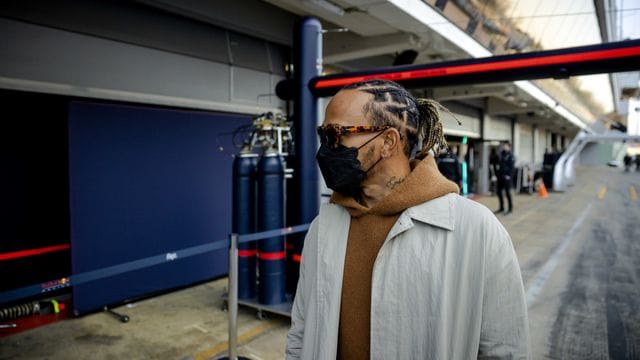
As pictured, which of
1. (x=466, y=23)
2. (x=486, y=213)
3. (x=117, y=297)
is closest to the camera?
(x=486, y=213)

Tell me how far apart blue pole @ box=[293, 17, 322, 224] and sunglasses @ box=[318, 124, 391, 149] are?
314cm

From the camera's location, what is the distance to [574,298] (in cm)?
558

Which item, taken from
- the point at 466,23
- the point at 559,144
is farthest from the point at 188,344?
the point at 559,144

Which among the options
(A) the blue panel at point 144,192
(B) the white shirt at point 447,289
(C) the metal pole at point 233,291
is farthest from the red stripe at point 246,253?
(B) the white shirt at point 447,289

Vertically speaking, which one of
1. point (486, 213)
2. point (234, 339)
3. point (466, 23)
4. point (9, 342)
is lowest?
point (9, 342)

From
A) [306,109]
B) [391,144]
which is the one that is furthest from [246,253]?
[391,144]

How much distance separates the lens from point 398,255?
1439mm

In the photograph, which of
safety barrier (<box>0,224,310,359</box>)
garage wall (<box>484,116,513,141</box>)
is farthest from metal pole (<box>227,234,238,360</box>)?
garage wall (<box>484,116,513,141</box>)

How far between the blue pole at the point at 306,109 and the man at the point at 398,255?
317 centimetres

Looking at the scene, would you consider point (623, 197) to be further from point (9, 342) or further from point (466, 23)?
point (9, 342)

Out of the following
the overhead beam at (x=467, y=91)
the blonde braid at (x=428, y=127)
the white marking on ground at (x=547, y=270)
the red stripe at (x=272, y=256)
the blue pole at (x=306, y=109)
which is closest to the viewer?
the blonde braid at (x=428, y=127)

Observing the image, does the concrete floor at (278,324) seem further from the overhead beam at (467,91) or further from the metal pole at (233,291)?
the overhead beam at (467,91)

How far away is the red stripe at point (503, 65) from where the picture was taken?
11.0 feet

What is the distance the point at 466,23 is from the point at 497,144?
13737mm
